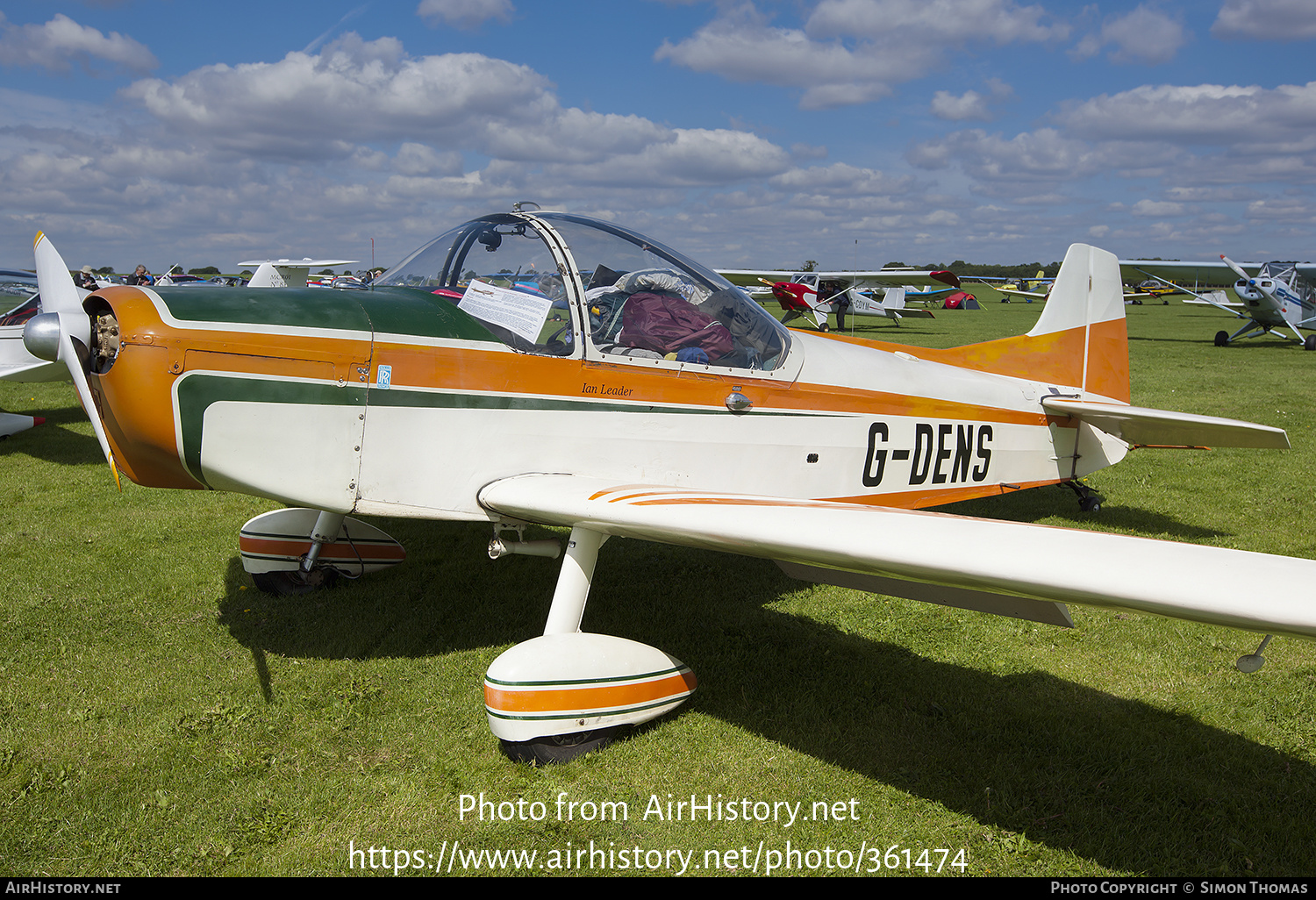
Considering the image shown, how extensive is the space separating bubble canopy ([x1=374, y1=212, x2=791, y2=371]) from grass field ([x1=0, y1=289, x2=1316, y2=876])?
5.45 feet

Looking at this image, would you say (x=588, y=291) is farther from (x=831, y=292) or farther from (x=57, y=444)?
(x=831, y=292)

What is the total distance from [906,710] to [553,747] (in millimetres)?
1665

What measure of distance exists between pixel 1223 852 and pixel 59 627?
18.2 ft

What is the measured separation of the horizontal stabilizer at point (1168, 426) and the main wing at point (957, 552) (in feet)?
9.11

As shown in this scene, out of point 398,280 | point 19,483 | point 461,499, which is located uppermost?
point 398,280

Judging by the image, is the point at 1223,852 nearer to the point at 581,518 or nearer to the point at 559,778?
the point at 559,778

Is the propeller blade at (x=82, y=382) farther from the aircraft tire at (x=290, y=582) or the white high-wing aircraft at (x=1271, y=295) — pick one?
the white high-wing aircraft at (x=1271, y=295)

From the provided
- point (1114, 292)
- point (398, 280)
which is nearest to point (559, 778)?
point (398, 280)

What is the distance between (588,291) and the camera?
3.88 metres

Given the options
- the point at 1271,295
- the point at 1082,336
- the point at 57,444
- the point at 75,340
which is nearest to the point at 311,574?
the point at 75,340

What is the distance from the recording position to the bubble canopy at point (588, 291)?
3.75 m

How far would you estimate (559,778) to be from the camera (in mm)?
3086

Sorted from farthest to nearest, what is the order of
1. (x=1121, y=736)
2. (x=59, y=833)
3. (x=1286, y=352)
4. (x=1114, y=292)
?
(x=1286, y=352) → (x=1114, y=292) → (x=1121, y=736) → (x=59, y=833)

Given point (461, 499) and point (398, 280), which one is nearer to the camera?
point (461, 499)
